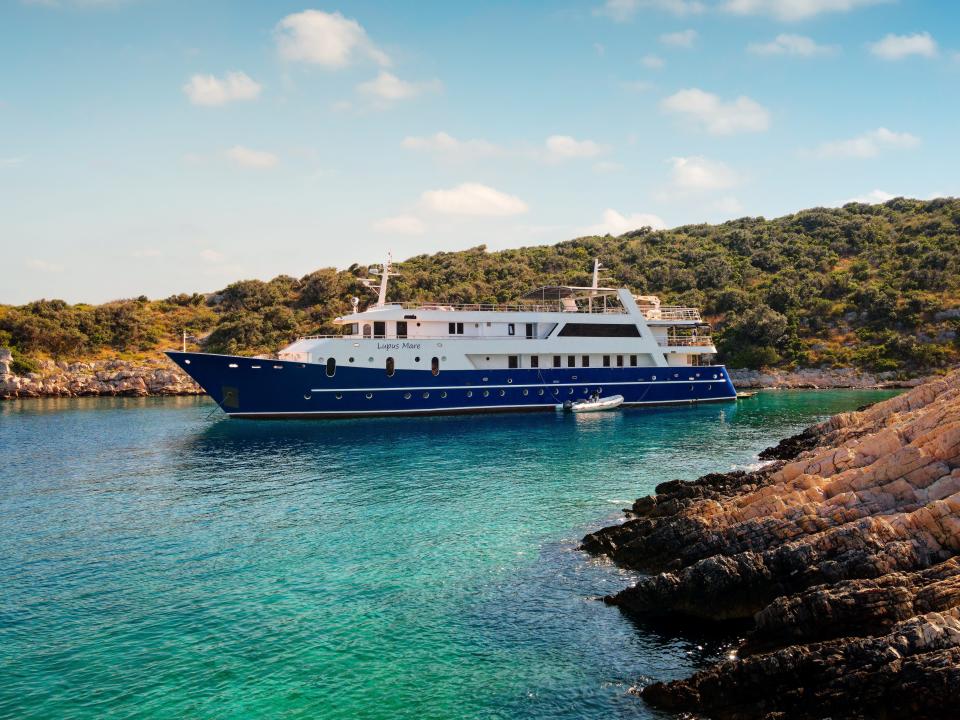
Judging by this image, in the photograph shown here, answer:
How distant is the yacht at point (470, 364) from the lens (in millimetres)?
36375

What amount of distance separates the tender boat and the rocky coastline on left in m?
35.7

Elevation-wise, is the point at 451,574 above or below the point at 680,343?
below

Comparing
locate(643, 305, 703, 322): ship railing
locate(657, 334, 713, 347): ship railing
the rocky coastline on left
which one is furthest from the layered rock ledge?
locate(657, 334, 713, 347): ship railing

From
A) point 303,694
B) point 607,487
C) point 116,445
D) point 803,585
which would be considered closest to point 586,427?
point 607,487

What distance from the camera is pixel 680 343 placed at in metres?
47.9

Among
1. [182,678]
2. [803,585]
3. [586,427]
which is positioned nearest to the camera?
[182,678]

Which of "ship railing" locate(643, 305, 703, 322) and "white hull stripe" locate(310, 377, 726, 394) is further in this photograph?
"ship railing" locate(643, 305, 703, 322)

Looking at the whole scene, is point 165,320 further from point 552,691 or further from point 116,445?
point 552,691

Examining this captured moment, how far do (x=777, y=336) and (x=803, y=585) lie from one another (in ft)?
192

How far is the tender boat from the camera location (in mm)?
Result: 41625

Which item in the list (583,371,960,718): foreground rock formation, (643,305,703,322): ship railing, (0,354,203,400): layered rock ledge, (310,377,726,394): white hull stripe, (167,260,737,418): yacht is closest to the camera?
(583,371,960,718): foreground rock formation

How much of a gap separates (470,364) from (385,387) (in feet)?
17.6

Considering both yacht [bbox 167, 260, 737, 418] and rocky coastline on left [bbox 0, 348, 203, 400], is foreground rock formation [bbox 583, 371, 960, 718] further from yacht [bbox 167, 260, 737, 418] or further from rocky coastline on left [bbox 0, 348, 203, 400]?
rocky coastline on left [bbox 0, 348, 203, 400]

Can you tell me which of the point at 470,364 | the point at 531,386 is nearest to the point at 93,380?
the point at 470,364
